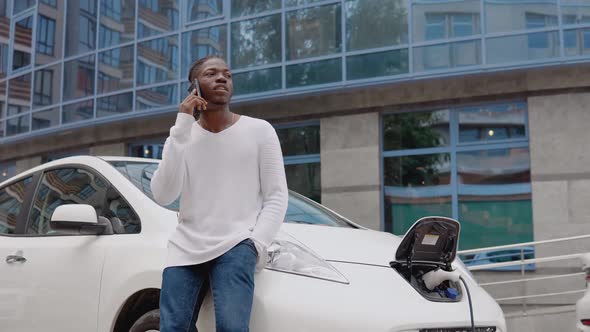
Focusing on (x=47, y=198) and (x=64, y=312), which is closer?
(x=64, y=312)

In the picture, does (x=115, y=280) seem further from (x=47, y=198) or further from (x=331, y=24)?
(x=331, y=24)

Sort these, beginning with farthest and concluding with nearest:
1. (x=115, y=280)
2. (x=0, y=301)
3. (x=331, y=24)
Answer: (x=331, y=24)
(x=0, y=301)
(x=115, y=280)

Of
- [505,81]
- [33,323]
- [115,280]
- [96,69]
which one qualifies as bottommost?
[33,323]

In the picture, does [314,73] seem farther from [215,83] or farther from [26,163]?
[215,83]

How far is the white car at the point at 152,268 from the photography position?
2.97 m

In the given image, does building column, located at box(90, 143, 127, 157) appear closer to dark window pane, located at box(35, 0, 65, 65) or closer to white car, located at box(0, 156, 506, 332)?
dark window pane, located at box(35, 0, 65, 65)

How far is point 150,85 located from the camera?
13.6 meters

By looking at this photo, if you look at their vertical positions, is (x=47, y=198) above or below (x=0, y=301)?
above

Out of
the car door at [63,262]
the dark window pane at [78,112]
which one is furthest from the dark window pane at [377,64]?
the car door at [63,262]

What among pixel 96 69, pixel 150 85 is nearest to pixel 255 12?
pixel 150 85

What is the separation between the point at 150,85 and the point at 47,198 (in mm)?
9554

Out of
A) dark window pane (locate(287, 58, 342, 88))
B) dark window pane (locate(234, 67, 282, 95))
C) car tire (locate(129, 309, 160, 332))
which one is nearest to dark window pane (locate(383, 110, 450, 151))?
dark window pane (locate(287, 58, 342, 88))

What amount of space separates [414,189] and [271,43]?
3628mm

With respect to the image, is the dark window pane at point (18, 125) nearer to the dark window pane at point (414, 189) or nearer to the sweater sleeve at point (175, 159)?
the dark window pane at point (414, 189)
